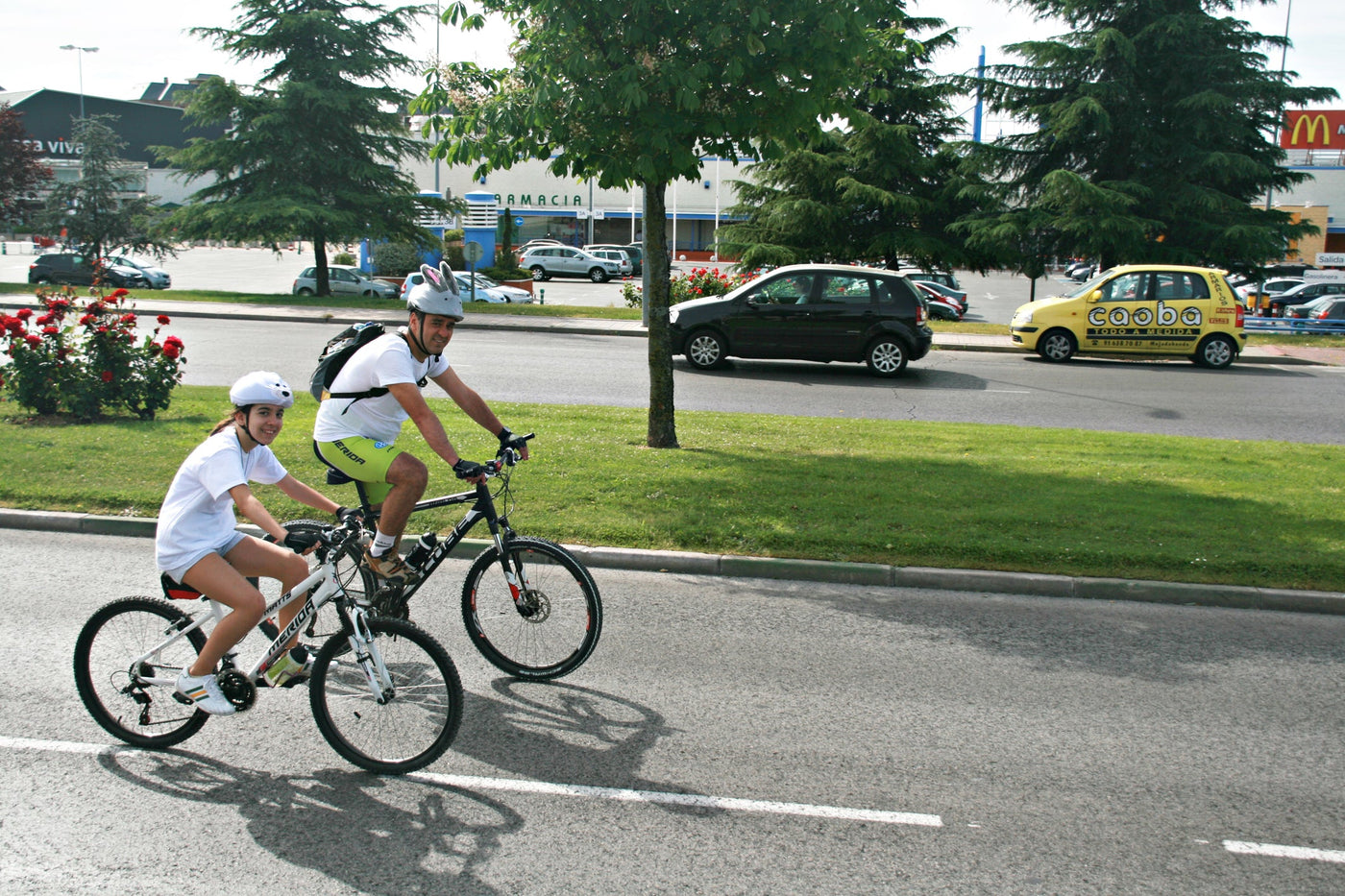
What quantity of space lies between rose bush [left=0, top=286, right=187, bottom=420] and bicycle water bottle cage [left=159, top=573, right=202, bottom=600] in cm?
748

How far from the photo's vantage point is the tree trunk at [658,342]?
34.2 ft

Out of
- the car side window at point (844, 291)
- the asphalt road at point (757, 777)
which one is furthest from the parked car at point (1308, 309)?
the asphalt road at point (757, 777)

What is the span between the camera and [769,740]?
4840 millimetres

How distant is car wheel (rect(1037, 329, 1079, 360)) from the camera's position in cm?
2122

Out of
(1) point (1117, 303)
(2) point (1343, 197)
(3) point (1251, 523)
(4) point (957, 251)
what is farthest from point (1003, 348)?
(2) point (1343, 197)

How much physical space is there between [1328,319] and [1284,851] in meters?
27.5

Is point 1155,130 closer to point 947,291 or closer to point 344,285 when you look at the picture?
point 947,291

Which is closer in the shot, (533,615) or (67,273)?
(533,615)

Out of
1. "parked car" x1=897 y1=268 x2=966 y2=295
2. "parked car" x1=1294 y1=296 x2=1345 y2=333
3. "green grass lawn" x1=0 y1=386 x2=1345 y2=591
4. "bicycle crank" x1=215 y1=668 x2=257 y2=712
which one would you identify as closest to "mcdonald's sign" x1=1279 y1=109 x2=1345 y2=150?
"parked car" x1=897 y1=268 x2=966 y2=295

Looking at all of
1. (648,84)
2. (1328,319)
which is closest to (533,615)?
(648,84)

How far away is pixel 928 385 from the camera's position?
17.6 m

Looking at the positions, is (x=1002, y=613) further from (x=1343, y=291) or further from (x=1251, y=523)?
(x=1343, y=291)

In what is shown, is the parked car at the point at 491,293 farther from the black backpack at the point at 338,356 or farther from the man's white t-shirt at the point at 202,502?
the man's white t-shirt at the point at 202,502

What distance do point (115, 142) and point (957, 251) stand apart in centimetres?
2920
